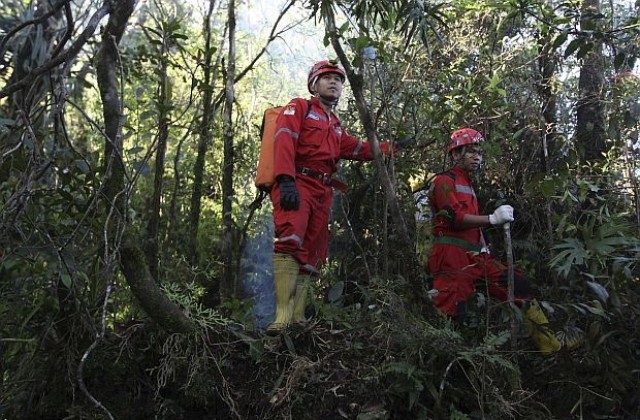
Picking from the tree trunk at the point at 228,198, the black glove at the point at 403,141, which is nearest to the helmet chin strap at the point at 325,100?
the black glove at the point at 403,141

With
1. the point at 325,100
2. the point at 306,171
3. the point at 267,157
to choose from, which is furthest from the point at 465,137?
the point at 267,157

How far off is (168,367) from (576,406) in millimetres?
1973

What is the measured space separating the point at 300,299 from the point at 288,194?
0.66 meters

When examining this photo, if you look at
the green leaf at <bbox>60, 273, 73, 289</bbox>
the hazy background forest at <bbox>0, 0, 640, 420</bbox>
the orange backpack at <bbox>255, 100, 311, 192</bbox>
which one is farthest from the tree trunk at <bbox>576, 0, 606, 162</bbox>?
the green leaf at <bbox>60, 273, 73, 289</bbox>

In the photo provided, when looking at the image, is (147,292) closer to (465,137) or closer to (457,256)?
(457,256)

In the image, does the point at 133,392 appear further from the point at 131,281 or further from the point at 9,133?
the point at 9,133

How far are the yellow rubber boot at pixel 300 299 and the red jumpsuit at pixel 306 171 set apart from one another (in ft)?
0.28

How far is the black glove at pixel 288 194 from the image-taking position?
3812 millimetres

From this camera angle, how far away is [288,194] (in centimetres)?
382

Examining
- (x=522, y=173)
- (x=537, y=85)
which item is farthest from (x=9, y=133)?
(x=537, y=85)

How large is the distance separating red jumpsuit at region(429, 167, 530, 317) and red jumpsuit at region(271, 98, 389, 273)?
58 centimetres

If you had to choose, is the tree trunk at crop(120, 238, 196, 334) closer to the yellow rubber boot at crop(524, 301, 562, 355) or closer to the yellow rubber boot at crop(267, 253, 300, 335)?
the yellow rubber boot at crop(267, 253, 300, 335)

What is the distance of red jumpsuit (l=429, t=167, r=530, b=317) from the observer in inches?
170

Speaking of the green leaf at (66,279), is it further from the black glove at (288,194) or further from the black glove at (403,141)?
the black glove at (403,141)
